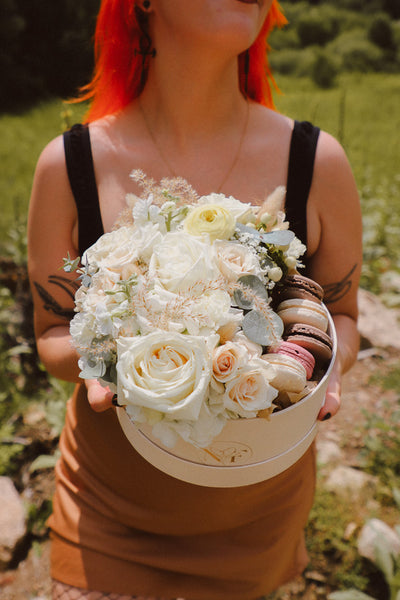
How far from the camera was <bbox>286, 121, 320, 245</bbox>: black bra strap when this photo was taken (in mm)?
1640

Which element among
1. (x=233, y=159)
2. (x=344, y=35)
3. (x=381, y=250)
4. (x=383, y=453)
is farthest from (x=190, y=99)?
(x=344, y=35)

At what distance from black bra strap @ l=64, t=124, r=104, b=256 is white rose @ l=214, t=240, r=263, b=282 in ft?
2.37

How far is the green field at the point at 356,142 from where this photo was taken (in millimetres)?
4438

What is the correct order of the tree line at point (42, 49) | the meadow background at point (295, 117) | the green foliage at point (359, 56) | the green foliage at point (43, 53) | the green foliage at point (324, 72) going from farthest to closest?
the green foliage at point (359, 56) < the green foliage at point (324, 72) < the green foliage at point (43, 53) < the tree line at point (42, 49) < the meadow background at point (295, 117)

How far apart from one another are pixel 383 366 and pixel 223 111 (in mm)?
2400

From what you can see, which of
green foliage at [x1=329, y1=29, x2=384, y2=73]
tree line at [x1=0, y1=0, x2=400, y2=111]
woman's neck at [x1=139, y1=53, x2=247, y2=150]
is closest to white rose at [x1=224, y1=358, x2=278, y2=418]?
woman's neck at [x1=139, y1=53, x2=247, y2=150]

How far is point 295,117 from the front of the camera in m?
8.16

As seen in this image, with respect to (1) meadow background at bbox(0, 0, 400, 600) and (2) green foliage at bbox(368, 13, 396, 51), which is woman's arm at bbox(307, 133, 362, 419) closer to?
(1) meadow background at bbox(0, 0, 400, 600)

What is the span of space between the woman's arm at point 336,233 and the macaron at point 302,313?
0.57 m

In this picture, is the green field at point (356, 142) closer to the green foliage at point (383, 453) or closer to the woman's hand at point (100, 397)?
the green foliage at point (383, 453)

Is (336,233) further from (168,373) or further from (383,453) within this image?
(383,453)

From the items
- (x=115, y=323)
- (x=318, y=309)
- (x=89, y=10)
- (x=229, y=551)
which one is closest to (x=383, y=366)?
(x=229, y=551)

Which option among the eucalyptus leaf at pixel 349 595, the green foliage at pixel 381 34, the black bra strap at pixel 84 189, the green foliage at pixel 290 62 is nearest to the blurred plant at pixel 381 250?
the eucalyptus leaf at pixel 349 595

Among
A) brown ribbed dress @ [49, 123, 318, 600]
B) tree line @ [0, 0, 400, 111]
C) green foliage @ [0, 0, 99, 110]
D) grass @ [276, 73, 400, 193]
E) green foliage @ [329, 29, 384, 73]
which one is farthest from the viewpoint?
green foliage @ [329, 29, 384, 73]
